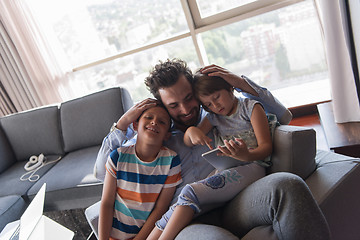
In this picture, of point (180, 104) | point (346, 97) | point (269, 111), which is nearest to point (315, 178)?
point (269, 111)

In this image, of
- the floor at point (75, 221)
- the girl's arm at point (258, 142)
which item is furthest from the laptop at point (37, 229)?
the girl's arm at point (258, 142)

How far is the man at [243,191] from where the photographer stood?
93cm

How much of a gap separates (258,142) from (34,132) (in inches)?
88.8

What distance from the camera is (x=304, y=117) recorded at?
291cm

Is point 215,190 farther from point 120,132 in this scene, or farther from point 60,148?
point 60,148

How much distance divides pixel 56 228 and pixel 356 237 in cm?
147

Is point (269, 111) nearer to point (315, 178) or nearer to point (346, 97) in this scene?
point (315, 178)

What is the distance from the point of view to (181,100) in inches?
53.7

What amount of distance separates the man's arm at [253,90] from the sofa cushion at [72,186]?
1196 mm

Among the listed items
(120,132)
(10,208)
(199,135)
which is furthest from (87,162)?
(199,135)

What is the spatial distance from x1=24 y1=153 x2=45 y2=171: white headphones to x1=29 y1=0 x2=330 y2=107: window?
126 centimetres

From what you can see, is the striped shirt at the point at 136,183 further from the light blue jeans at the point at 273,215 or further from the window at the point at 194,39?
the window at the point at 194,39

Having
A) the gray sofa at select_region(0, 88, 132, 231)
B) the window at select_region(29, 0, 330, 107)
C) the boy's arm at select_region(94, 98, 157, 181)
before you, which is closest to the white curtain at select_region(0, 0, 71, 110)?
the window at select_region(29, 0, 330, 107)

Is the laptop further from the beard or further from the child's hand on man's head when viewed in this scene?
the beard
